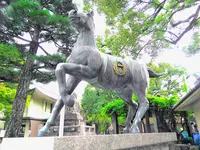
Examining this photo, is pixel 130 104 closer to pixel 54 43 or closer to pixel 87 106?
pixel 54 43

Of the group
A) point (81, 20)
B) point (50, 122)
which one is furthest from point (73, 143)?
point (81, 20)

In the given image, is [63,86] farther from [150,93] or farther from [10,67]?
[150,93]

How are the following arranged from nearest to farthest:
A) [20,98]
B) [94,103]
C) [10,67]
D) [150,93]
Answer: [20,98] < [10,67] < [150,93] < [94,103]

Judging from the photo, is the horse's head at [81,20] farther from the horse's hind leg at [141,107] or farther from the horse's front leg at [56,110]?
the horse's hind leg at [141,107]

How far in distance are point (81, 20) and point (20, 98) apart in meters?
5.46

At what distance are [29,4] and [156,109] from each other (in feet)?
26.9

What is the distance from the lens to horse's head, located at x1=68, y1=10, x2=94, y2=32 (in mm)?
2072

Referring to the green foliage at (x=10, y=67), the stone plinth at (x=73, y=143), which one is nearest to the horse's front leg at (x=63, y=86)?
the stone plinth at (x=73, y=143)

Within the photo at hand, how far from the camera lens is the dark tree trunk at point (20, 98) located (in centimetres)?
572

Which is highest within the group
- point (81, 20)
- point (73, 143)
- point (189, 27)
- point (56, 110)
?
point (189, 27)

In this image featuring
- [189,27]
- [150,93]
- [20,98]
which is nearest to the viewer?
[20,98]

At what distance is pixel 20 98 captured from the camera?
20.2ft

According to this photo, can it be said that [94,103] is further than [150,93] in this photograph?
Yes

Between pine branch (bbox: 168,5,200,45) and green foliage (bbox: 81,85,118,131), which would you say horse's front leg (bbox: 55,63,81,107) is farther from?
green foliage (bbox: 81,85,118,131)
